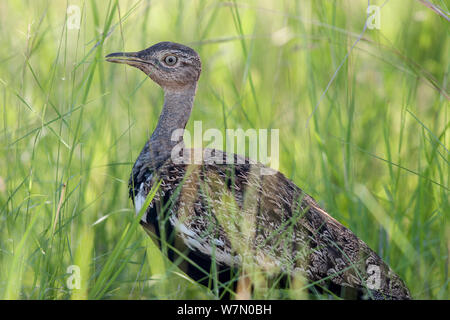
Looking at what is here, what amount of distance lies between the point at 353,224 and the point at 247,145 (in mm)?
1043

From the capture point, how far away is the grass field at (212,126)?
306 centimetres

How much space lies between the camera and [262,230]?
3229 mm

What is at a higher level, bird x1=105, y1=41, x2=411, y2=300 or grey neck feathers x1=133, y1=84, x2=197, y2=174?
grey neck feathers x1=133, y1=84, x2=197, y2=174

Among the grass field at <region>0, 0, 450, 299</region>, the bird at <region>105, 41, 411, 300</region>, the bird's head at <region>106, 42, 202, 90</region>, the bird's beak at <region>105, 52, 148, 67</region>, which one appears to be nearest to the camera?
the grass field at <region>0, 0, 450, 299</region>

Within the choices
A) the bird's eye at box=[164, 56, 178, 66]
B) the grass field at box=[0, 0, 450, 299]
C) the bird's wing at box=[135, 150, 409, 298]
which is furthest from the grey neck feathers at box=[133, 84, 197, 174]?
the bird's wing at box=[135, 150, 409, 298]

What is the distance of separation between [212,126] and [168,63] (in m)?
1.04

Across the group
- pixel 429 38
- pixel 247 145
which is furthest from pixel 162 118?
pixel 429 38

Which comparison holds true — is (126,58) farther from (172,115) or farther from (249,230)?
(249,230)

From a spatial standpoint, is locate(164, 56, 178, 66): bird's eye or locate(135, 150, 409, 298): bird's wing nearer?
locate(135, 150, 409, 298): bird's wing

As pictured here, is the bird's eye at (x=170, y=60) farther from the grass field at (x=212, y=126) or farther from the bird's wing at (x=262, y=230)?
the bird's wing at (x=262, y=230)

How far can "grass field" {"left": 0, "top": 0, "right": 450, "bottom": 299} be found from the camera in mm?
3057

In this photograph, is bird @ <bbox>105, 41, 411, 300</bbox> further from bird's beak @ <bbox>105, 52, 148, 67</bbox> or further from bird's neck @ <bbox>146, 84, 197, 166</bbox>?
bird's beak @ <bbox>105, 52, 148, 67</bbox>

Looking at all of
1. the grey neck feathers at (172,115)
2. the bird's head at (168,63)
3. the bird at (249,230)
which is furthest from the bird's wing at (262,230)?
the bird's head at (168,63)

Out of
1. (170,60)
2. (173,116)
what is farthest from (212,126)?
(170,60)
